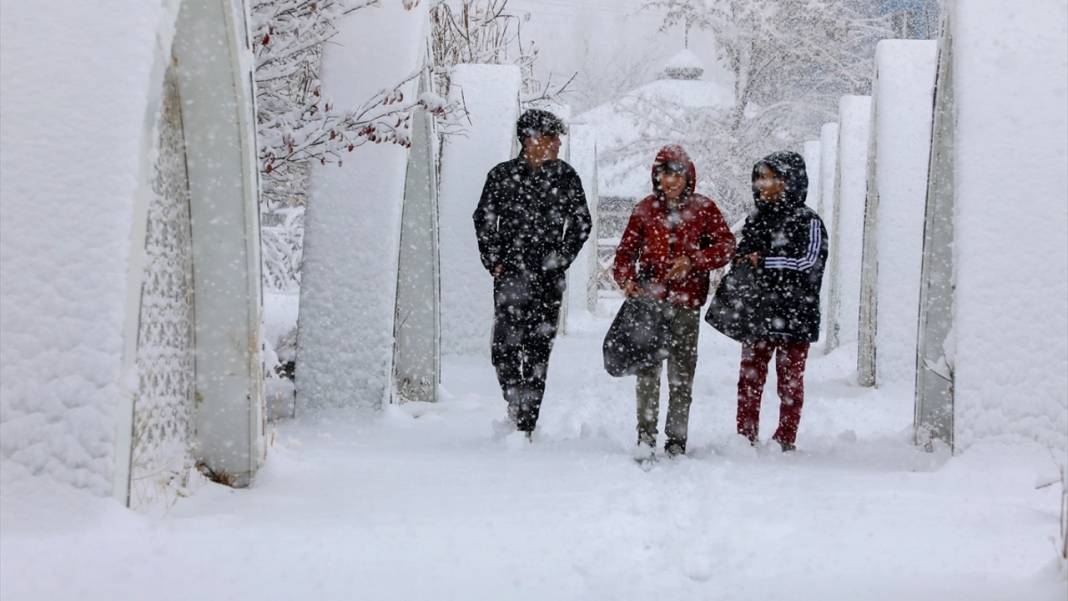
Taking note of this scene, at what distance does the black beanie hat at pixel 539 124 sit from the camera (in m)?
5.73

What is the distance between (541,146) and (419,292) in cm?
265

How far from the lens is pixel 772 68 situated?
28.9m

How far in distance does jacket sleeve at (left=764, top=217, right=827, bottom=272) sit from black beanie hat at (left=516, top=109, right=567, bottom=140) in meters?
1.31

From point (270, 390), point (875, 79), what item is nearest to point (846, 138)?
point (875, 79)

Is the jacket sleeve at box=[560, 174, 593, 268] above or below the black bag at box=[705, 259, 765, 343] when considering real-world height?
above

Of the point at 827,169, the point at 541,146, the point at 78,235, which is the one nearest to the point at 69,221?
the point at 78,235

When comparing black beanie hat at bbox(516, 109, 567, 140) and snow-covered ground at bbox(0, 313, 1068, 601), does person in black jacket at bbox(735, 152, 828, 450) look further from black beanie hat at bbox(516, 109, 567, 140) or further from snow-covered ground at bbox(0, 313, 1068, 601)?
black beanie hat at bbox(516, 109, 567, 140)

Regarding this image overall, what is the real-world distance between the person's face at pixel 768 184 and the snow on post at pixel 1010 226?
0.95 metres

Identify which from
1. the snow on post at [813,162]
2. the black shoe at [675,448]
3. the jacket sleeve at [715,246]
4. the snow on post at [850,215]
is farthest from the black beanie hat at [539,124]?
the snow on post at [813,162]

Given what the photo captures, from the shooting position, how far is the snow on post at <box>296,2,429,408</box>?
21.6 feet

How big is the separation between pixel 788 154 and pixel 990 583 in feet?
10.6

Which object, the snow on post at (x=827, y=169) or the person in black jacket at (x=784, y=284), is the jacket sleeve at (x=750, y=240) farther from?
the snow on post at (x=827, y=169)

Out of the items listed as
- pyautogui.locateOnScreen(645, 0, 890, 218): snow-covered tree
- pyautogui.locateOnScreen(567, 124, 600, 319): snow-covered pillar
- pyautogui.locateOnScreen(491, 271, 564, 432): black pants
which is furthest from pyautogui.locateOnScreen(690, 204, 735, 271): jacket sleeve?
pyautogui.locateOnScreen(645, 0, 890, 218): snow-covered tree

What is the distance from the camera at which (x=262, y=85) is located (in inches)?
299
